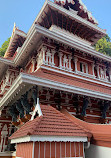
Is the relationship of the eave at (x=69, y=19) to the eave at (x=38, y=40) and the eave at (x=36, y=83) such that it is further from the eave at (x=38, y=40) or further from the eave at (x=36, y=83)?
the eave at (x=36, y=83)

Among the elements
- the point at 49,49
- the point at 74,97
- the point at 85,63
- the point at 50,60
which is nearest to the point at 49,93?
the point at 74,97

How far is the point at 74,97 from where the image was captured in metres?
7.36

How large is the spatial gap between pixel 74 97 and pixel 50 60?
2377 mm

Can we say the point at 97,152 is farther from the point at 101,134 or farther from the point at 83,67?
the point at 83,67

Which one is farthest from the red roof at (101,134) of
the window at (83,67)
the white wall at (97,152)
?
the window at (83,67)

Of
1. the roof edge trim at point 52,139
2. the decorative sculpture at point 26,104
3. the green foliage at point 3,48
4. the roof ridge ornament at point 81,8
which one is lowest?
the roof edge trim at point 52,139

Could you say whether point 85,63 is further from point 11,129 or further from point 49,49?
point 11,129

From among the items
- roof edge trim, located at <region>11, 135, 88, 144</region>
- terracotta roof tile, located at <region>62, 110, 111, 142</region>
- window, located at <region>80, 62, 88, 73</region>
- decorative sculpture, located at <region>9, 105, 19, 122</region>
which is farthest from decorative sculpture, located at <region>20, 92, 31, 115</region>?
window, located at <region>80, 62, 88, 73</region>

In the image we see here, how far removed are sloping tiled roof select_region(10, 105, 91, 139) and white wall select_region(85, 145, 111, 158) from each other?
0.42 meters

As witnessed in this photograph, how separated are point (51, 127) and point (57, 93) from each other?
3.03 metres

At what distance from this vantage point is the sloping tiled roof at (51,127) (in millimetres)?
3557

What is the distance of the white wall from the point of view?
372cm

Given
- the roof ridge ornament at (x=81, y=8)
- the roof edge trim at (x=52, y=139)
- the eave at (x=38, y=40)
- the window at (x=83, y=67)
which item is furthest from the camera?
the roof ridge ornament at (x=81, y=8)

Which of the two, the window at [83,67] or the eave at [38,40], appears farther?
the window at [83,67]
